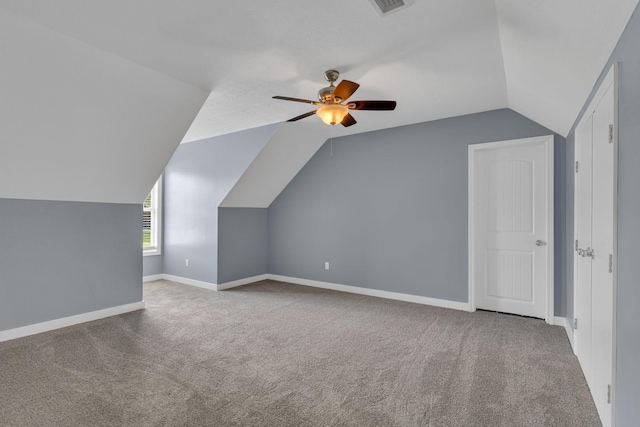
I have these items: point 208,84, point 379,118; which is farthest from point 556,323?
point 208,84

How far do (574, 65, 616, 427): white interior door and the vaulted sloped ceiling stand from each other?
0.98ft

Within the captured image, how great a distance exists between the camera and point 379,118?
4.26 meters

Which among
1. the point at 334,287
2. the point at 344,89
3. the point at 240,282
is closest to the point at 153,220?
the point at 240,282

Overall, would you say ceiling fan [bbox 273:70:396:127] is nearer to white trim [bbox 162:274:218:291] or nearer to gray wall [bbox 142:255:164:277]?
white trim [bbox 162:274:218:291]

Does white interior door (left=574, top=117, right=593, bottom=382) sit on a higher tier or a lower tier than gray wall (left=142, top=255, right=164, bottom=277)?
higher

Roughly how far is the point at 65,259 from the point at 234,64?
2.88 metres

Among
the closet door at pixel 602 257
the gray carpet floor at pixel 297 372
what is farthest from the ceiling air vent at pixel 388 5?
the gray carpet floor at pixel 297 372

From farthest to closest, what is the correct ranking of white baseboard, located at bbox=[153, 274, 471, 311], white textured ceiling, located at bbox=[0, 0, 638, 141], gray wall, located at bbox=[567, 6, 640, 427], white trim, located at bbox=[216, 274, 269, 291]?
white trim, located at bbox=[216, 274, 269, 291], white baseboard, located at bbox=[153, 274, 471, 311], white textured ceiling, located at bbox=[0, 0, 638, 141], gray wall, located at bbox=[567, 6, 640, 427]

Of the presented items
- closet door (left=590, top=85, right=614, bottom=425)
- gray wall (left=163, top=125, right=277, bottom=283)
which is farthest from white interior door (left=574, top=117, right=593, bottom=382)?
gray wall (left=163, top=125, right=277, bottom=283)

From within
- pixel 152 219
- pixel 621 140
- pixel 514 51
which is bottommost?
pixel 152 219

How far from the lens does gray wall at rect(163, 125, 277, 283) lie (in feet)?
16.2

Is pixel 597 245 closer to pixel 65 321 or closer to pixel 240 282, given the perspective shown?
pixel 240 282

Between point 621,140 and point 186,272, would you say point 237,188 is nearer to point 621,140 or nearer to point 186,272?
point 186,272

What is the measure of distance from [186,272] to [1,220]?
9.12ft
